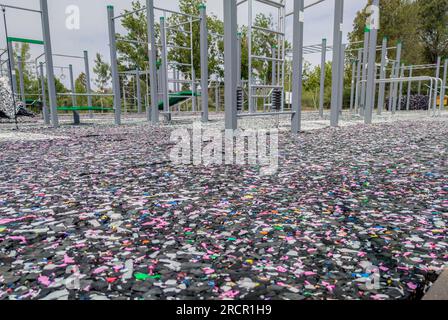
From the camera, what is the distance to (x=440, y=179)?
227 cm

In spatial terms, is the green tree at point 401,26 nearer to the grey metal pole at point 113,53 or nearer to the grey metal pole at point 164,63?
the grey metal pole at point 164,63

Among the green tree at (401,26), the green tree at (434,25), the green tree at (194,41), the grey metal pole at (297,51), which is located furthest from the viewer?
the green tree at (434,25)

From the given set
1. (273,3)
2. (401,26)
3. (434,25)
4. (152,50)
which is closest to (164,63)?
(152,50)

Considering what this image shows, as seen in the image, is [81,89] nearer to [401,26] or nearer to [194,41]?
[194,41]

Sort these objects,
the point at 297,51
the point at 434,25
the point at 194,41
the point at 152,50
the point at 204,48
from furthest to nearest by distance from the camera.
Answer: the point at 434,25 < the point at 194,41 < the point at 204,48 < the point at 152,50 < the point at 297,51

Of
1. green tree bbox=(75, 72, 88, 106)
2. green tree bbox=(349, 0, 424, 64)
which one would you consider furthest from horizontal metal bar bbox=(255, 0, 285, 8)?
green tree bbox=(349, 0, 424, 64)

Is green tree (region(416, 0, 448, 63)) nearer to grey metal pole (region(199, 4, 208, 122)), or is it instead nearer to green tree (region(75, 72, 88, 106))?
grey metal pole (region(199, 4, 208, 122))

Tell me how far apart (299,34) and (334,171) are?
10.4 feet

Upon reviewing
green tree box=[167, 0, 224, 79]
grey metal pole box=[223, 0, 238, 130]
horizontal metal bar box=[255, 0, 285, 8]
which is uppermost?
green tree box=[167, 0, 224, 79]

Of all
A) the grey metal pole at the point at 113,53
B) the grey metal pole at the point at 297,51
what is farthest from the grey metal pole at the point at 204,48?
the grey metal pole at the point at 297,51

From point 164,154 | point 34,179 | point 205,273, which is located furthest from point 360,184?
point 34,179

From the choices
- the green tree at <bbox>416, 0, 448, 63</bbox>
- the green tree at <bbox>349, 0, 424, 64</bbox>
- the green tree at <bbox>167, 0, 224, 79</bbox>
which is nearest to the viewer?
the green tree at <bbox>167, 0, 224, 79</bbox>

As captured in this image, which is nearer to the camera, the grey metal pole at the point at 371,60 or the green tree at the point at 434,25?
the grey metal pole at the point at 371,60

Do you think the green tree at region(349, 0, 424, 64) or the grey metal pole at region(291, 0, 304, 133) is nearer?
the grey metal pole at region(291, 0, 304, 133)
